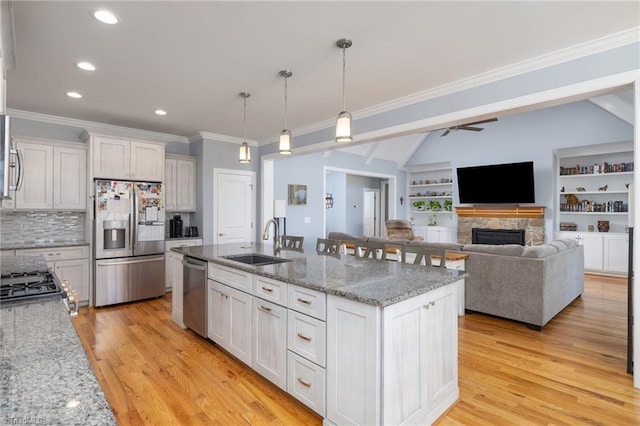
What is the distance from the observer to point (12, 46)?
2307mm

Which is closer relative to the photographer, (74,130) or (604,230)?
(74,130)

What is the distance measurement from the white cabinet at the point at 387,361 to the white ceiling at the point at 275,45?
1896mm

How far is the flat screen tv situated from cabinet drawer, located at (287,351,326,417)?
7.07 meters

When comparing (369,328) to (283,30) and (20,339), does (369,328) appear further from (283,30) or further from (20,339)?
(283,30)

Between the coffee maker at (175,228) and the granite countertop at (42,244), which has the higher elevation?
the coffee maker at (175,228)

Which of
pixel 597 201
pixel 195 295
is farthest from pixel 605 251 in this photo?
pixel 195 295

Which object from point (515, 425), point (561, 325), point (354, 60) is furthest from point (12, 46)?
point (561, 325)

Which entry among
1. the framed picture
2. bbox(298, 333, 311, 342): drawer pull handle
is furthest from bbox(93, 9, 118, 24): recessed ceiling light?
the framed picture

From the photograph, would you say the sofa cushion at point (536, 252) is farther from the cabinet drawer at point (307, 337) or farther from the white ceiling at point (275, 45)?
the cabinet drawer at point (307, 337)

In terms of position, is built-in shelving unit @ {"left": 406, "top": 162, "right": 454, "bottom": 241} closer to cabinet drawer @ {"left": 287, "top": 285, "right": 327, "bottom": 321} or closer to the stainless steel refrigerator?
the stainless steel refrigerator

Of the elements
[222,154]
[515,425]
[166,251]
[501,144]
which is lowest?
[515,425]

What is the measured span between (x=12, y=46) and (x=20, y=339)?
2179 mm

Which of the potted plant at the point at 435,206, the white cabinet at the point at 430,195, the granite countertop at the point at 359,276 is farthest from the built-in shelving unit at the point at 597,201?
the granite countertop at the point at 359,276

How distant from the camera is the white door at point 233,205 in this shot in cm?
587
